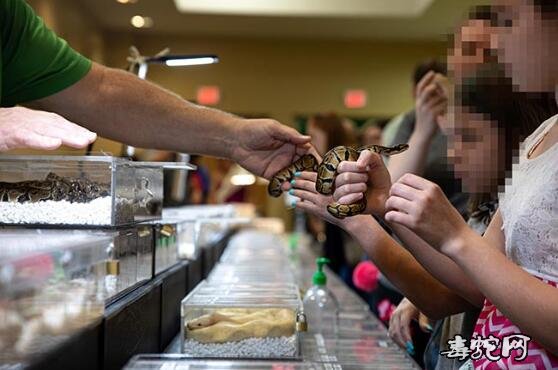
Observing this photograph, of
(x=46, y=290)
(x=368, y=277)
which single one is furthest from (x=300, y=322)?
(x=368, y=277)

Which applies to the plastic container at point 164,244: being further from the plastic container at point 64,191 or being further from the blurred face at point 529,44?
the blurred face at point 529,44

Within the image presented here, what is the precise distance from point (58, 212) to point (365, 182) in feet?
2.04

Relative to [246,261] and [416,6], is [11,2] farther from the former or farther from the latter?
[416,6]

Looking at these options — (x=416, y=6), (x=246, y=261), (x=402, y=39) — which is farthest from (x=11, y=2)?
(x=402, y=39)

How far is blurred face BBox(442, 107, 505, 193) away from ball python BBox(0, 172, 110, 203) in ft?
2.50

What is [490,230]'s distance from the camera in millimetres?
1353

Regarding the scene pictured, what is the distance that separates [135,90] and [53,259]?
899 mm

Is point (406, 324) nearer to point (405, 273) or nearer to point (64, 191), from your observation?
point (405, 273)

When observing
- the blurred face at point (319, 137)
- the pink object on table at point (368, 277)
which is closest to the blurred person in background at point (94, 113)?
the pink object on table at point (368, 277)

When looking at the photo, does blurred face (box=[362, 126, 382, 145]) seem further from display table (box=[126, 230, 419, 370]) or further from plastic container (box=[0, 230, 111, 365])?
plastic container (box=[0, 230, 111, 365])

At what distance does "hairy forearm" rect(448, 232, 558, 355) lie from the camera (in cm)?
103

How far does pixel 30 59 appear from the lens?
5.23 feet

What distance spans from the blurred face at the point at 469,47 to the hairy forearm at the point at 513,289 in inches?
16.9

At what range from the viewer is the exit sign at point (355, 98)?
906 centimetres
